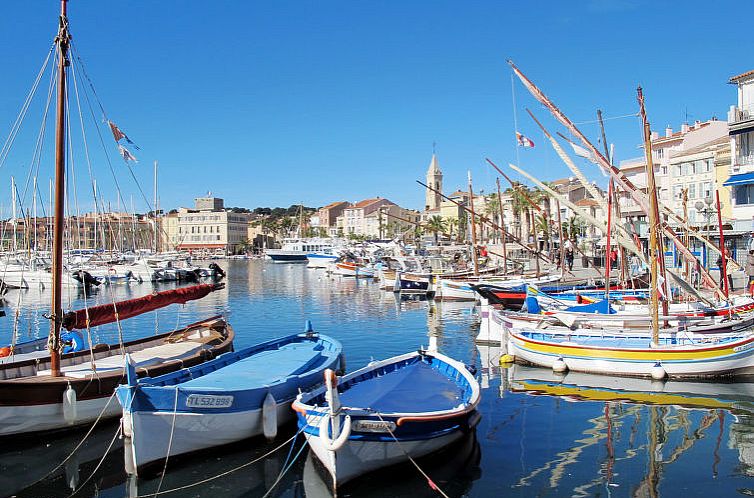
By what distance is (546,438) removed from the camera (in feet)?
57.7

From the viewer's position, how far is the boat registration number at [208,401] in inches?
596

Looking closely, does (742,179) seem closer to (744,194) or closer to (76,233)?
(744,194)

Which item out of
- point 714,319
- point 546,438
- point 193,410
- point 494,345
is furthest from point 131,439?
point 714,319

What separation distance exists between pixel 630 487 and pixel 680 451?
3.18m

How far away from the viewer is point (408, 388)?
17.5 metres

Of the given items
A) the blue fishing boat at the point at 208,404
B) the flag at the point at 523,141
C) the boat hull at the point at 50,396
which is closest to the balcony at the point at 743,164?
the flag at the point at 523,141

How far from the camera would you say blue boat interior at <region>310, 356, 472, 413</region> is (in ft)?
51.9

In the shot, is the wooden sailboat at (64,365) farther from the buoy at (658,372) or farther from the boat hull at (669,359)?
the buoy at (658,372)

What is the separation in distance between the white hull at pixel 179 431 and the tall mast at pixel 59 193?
465 cm

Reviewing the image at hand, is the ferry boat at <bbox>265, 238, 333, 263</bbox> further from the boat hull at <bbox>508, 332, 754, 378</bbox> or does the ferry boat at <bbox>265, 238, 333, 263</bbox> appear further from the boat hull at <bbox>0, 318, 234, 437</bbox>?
the boat hull at <bbox>0, 318, 234, 437</bbox>

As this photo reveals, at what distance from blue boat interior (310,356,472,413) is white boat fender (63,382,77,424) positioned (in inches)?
270

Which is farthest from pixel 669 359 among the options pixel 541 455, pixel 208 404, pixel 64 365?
pixel 64 365

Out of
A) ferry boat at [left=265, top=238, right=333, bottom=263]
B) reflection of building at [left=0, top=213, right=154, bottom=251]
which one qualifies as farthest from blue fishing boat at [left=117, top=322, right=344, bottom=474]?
ferry boat at [left=265, top=238, right=333, bottom=263]

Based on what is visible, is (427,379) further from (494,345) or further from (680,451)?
(494,345)
